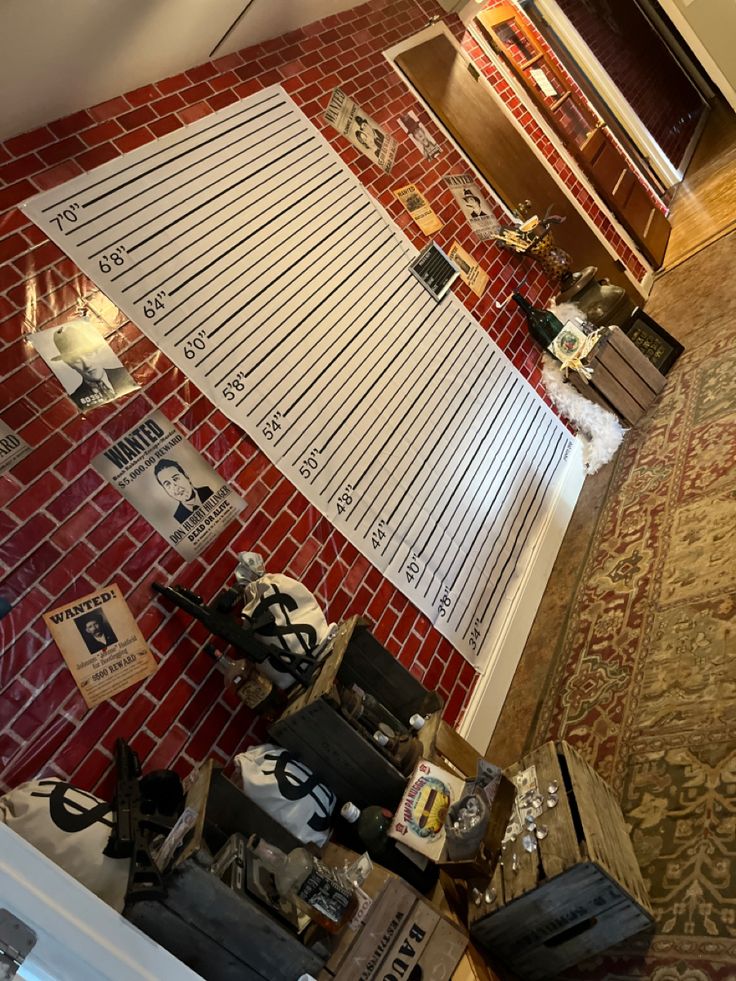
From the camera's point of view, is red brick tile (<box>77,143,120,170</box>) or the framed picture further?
the framed picture

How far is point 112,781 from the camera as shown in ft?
5.91

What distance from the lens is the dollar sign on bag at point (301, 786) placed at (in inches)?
74.0

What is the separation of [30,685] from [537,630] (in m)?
2.14

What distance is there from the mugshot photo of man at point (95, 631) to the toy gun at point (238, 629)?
18cm

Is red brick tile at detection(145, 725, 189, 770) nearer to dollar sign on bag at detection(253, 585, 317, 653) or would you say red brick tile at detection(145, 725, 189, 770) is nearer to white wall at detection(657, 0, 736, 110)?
dollar sign on bag at detection(253, 585, 317, 653)

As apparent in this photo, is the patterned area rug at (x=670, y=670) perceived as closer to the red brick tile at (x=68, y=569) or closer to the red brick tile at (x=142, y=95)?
the red brick tile at (x=68, y=569)

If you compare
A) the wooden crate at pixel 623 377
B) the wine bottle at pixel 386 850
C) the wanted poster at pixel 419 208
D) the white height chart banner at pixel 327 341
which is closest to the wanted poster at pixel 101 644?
the wine bottle at pixel 386 850

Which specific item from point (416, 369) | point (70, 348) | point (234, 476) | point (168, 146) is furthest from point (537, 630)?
point (168, 146)

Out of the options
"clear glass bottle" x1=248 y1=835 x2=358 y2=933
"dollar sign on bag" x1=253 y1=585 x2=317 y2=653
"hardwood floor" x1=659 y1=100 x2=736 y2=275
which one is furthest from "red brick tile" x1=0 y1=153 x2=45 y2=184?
"hardwood floor" x1=659 y1=100 x2=736 y2=275

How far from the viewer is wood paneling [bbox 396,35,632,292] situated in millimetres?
4176

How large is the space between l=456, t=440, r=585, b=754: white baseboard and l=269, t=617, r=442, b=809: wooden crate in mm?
724

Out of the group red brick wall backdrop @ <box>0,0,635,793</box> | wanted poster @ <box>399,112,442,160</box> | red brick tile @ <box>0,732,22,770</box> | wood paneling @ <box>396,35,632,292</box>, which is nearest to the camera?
red brick tile @ <box>0,732,22,770</box>

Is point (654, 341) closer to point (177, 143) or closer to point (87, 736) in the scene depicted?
point (177, 143)

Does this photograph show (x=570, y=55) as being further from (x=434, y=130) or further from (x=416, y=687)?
(x=416, y=687)
